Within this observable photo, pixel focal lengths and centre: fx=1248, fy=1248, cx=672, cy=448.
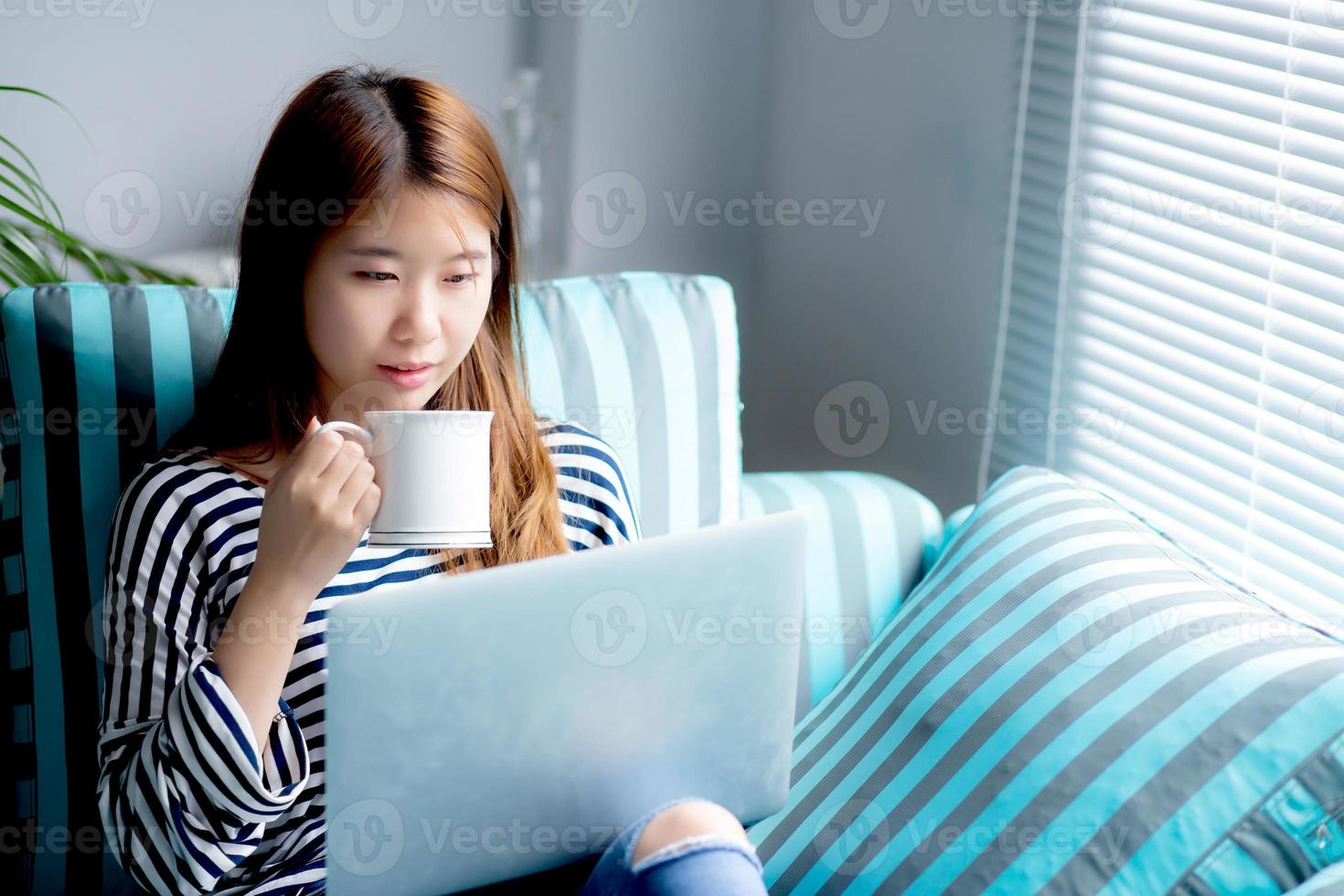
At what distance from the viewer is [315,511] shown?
0.93 m

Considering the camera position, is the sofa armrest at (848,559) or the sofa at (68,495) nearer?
the sofa at (68,495)

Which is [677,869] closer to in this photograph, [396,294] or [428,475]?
[428,475]

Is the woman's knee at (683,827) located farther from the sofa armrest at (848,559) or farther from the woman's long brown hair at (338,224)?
the sofa armrest at (848,559)

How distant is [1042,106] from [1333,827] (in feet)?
3.64

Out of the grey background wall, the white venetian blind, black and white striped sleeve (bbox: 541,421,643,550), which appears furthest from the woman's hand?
the grey background wall

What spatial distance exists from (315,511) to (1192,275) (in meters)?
1.07

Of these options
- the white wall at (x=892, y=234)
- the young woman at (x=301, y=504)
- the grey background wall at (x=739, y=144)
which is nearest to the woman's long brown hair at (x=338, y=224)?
the young woman at (x=301, y=504)

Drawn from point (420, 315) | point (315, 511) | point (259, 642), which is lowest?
point (259, 642)

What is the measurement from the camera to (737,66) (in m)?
2.38

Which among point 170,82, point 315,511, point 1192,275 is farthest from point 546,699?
point 170,82

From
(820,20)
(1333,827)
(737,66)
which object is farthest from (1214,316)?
(737,66)

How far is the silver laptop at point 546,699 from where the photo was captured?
774mm

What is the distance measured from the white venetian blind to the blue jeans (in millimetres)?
722

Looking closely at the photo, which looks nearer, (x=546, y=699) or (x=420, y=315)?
(x=546, y=699)
